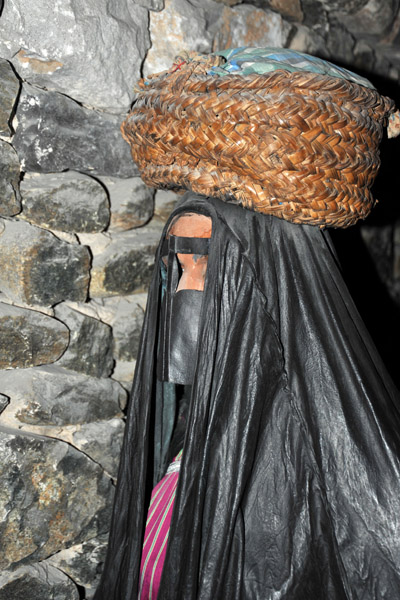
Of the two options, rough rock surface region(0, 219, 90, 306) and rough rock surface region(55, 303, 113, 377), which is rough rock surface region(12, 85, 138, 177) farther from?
rough rock surface region(55, 303, 113, 377)

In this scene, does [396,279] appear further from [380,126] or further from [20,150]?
[20,150]

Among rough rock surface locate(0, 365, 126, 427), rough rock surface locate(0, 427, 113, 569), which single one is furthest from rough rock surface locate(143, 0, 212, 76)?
rough rock surface locate(0, 427, 113, 569)

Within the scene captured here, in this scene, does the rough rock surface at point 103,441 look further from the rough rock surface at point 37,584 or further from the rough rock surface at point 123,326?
the rough rock surface at point 37,584

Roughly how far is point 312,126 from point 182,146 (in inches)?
8.2

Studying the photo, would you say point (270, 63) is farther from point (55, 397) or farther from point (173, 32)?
point (55, 397)

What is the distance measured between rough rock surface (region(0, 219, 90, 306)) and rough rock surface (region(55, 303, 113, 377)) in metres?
0.04

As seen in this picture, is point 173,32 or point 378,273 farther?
point 378,273

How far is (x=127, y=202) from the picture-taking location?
51.6 inches

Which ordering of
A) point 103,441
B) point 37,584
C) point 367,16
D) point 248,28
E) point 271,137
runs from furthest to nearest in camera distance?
point 367,16 → point 248,28 → point 103,441 → point 37,584 → point 271,137

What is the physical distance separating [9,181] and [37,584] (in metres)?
0.78

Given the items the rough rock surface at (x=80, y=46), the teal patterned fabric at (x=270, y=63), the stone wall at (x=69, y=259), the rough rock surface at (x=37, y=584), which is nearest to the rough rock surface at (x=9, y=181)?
the stone wall at (x=69, y=259)

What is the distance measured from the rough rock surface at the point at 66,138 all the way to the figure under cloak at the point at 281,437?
301 mm

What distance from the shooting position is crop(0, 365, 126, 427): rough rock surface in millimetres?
1153

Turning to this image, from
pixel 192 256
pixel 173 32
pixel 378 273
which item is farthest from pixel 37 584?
pixel 378 273
